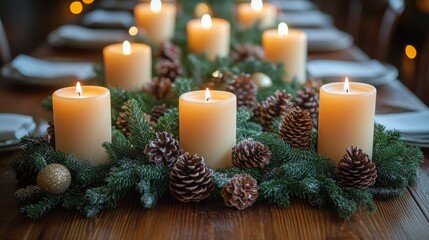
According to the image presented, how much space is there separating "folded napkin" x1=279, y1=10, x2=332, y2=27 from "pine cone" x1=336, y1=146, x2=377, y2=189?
1.46 metres

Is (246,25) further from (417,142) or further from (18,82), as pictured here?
(417,142)

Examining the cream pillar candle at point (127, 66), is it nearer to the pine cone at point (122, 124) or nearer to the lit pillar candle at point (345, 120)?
the pine cone at point (122, 124)

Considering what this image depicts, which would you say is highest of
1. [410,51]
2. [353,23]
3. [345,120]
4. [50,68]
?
[345,120]

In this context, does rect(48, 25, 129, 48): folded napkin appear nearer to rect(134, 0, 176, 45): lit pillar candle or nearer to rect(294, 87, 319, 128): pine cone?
rect(134, 0, 176, 45): lit pillar candle

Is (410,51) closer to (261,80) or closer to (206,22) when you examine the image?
(206,22)

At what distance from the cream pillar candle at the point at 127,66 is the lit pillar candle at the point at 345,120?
0.53 meters

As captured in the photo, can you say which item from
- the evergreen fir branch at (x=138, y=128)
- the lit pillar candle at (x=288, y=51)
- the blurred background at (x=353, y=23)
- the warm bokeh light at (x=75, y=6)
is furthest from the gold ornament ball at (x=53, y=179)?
the warm bokeh light at (x=75, y=6)

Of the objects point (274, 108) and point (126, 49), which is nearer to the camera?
point (274, 108)

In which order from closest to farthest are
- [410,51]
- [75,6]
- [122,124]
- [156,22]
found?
[122,124]
[156,22]
[410,51]
[75,6]

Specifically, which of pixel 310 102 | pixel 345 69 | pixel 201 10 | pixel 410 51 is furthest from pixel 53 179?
pixel 410 51

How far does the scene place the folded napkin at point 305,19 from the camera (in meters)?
2.46

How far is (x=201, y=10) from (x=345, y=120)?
4.74 ft

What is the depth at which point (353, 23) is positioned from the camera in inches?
163

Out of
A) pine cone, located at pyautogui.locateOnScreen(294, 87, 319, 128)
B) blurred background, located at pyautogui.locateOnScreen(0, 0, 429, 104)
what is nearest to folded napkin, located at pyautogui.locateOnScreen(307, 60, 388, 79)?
pine cone, located at pyautogui.locateOnScreen(294, 87, 319, 128)
